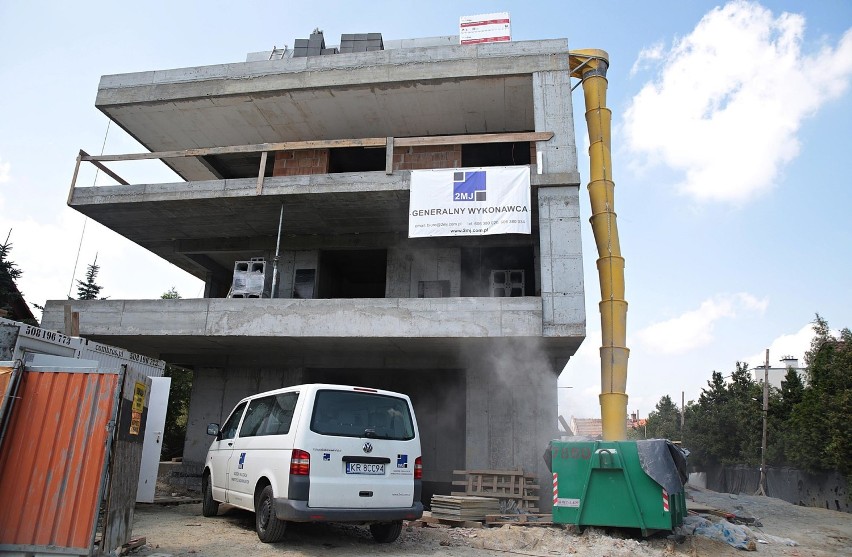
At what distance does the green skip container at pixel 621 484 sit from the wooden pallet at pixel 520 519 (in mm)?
980

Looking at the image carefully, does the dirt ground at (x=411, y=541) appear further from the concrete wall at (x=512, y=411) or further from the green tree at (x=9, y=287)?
the green tree at (x=9, y=287)

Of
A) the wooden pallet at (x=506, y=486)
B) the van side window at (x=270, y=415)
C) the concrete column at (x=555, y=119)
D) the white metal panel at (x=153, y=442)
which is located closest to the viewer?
the van side window at (x=270, y=415)

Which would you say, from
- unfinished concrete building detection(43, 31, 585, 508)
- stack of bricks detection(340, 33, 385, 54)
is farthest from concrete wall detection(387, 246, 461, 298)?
stack of bricks detection(340, 33, 385, 54)

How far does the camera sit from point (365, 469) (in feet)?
20.3

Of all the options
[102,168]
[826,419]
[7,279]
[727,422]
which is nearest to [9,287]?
[7,279]

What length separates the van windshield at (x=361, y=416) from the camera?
20.2 feet

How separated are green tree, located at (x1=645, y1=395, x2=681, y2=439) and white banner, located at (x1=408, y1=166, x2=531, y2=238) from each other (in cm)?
3822

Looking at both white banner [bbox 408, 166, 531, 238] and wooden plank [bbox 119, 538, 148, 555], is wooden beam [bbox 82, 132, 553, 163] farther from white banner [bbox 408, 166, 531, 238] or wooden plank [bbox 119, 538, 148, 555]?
wooden plank [bbox 119, 538, 148, 555]

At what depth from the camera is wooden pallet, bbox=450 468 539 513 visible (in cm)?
1090

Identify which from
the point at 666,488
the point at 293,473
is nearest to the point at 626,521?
the point at 666,488

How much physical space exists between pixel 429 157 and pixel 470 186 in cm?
303

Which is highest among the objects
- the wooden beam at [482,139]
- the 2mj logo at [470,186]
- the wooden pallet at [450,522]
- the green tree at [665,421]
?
the wooden beam at [482,139]

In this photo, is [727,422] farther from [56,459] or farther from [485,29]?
[56,459]

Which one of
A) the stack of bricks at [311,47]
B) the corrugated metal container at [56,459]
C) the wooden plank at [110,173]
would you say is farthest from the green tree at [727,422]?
the corrugated metal container at [56,459]
